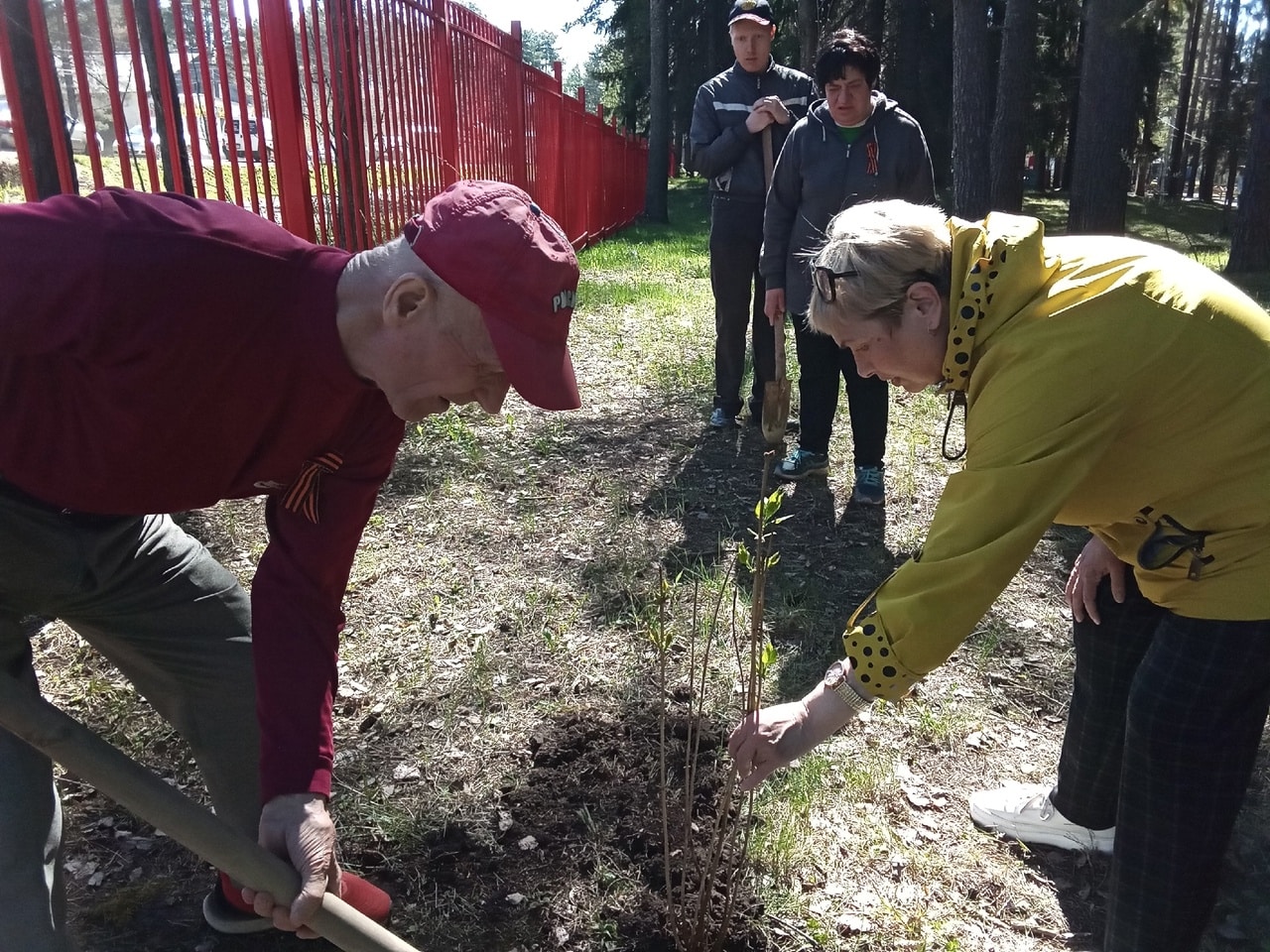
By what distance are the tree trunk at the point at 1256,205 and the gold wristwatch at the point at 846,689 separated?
13330mm

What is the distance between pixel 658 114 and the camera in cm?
1958

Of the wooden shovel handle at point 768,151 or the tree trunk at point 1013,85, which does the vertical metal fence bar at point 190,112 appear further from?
the tree trunk at point 1013,85

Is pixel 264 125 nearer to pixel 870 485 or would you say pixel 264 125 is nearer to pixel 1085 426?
pixel 870 485

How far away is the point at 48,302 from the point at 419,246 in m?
0.56

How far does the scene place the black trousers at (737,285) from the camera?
4.98m

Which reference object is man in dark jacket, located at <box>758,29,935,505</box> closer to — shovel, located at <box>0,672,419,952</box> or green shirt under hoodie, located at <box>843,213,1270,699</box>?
green shirt under hoodie, located at <box>843,213,1270,699</box>

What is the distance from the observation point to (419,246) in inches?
58.2

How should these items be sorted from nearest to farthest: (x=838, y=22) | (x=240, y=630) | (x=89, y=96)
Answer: (x=240, y=630), (x=89, y=96), (x=838, y=22)

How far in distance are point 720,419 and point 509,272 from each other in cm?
416

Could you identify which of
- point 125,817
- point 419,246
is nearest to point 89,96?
point 125,817

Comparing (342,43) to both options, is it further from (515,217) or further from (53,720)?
(53,720)

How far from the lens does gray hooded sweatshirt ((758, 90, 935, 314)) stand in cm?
399

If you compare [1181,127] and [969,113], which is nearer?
[969,113]

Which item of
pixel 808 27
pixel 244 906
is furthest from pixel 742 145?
pixel 808 27
